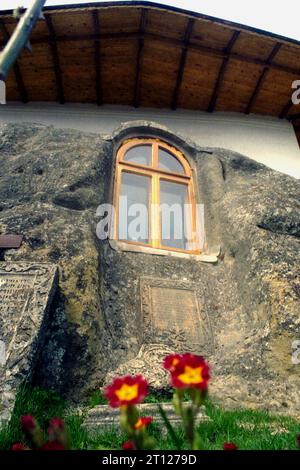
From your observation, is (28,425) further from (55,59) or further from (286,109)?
(286,109)

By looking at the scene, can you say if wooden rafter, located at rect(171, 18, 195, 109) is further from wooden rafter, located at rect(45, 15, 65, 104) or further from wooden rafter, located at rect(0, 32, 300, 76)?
wooden rafter, located at rect(45, 15, 65, 104)

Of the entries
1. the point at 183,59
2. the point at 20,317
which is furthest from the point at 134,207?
the point at 183,59

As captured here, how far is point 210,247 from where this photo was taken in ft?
24.0

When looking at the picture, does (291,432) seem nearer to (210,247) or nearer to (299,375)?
(299,375)

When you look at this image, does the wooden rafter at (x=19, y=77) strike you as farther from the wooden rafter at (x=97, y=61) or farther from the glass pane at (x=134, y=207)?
the glass pane at (x=134, y=207)

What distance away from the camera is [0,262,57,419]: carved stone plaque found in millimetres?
3707

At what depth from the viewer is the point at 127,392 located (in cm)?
130

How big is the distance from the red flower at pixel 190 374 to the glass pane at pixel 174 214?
5882 millimetres

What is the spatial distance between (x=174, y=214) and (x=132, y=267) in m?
1.99

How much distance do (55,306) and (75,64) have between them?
705 cm

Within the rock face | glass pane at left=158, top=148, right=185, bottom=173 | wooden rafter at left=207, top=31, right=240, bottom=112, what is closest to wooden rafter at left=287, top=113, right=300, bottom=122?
wooden rafter at left=207, top=31, right=240, bottom=112

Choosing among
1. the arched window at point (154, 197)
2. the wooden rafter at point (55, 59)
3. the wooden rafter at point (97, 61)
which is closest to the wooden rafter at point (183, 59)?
the wooden rafter at point (97, 61)

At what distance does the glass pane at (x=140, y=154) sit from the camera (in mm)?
8366
